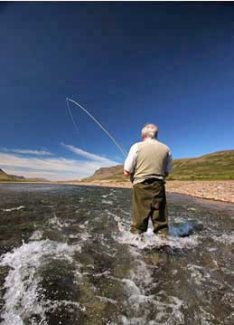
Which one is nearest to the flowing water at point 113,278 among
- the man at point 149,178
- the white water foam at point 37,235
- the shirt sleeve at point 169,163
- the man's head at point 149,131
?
the white water foam at point 37,235

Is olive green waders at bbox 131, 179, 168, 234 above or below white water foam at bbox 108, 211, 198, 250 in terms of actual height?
above

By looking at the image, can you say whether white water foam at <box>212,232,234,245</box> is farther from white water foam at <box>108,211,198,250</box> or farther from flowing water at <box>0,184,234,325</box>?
white water foam at <box>108,211,198,250</box>

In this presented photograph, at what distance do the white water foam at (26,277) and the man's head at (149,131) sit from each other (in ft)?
13.1

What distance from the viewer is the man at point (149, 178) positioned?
8.34 meters

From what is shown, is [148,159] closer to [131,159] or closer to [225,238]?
[131,159]

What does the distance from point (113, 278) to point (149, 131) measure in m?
4.46

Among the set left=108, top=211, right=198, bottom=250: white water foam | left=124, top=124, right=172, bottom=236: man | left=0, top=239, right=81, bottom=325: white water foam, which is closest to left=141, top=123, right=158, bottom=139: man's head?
left=124, top=124, right=172, bottom=236: man

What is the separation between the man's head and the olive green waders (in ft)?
4.53

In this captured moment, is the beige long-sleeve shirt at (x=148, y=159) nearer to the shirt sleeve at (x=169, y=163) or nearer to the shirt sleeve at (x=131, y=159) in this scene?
the shirt sleeve at (x=131, y=159)

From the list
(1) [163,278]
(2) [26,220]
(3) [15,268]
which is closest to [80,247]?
(3) [15,268]

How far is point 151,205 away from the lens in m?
8.48

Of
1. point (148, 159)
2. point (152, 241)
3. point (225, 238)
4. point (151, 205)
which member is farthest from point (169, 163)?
point (225, 238)

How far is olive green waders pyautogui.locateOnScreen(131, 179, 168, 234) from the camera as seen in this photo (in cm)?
841

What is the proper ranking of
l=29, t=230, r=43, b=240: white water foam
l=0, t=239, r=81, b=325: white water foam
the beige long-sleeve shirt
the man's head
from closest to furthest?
1. l=0, t=239, r=81, b=325: white water foam
2. the beige long-sleeve shirt
3. the man's head
4. l=29, t=230, r=43, b=240: white water foam
